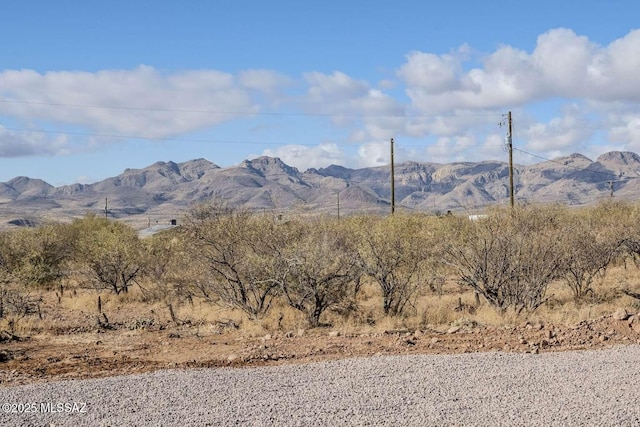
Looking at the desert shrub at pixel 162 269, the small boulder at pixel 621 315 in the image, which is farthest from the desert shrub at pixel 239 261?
the small boulder at pixel 621 315

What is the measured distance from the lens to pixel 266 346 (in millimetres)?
15078

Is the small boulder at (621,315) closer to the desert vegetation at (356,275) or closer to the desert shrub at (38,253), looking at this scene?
the desert vegetation at (356,275)

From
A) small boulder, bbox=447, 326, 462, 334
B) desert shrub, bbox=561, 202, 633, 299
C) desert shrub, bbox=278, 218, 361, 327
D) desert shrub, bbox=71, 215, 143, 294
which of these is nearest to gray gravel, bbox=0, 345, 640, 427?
small boulder, bbox=447, 326, 462, 334

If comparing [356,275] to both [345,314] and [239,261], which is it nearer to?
[345,314]

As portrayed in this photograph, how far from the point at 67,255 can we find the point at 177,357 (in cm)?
2217

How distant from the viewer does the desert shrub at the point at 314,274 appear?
19062 millimetres

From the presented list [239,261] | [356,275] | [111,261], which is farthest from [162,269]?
[356,275]

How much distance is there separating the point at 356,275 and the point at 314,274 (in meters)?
1.68

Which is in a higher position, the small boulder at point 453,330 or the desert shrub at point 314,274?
the desert shrub at point 314,274

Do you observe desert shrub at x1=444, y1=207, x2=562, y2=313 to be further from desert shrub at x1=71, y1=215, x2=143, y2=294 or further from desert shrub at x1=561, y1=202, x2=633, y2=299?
desert shrub at x1=71, y1=215, x2=143, y2=294

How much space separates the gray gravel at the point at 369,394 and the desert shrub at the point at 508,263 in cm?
727

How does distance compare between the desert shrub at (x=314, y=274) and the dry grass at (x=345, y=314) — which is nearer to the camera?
the dry grass at (x=345, y=314)

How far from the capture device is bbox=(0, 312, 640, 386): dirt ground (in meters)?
13.2

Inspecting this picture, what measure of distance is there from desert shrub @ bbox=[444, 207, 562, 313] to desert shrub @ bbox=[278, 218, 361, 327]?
3433 millimetres
